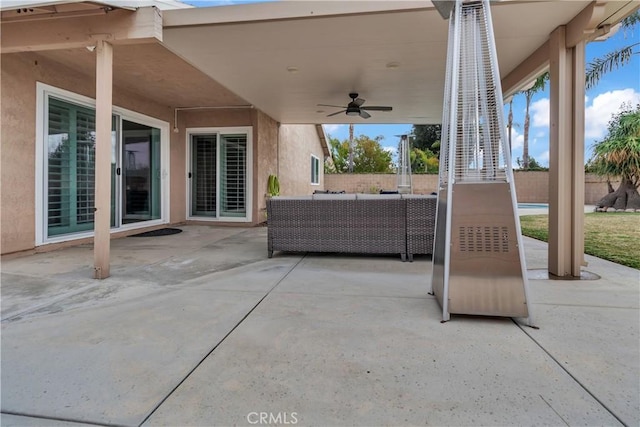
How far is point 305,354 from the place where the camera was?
179 centimetres

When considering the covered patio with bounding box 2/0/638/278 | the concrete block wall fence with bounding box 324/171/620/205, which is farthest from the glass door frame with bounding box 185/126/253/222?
the concrete block wall fence with bounding box 324/171/620/205

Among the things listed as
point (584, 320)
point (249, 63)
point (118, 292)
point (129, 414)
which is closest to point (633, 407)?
point (584, 320)

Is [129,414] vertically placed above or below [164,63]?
below

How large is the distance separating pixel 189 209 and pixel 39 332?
Answer: 593cm

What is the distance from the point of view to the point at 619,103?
40.9 feet

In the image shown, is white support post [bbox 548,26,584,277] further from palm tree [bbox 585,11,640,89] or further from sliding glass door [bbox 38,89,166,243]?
palm tree [bbox 585,11,640,89]

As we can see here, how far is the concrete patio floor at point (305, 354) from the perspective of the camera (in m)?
1.35

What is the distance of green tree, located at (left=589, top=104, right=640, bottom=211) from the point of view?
1102 centimetres

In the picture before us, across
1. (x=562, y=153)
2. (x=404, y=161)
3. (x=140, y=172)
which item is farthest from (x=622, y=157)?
(x=140, y=172)

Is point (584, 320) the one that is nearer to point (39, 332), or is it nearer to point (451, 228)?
point (451, 228)

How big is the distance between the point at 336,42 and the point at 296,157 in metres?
7.01

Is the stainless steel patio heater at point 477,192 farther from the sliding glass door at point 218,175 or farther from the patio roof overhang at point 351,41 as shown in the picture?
the sliding glass door at point 218,175

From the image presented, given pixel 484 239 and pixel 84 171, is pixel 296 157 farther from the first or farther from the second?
pixel 484 239

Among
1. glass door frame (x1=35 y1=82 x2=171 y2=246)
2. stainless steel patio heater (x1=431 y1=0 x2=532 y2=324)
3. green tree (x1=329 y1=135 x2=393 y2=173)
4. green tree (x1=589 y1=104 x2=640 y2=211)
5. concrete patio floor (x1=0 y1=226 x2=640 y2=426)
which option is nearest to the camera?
concrete patio floor (x1=0 y1=226 x2=640 y2=426)
